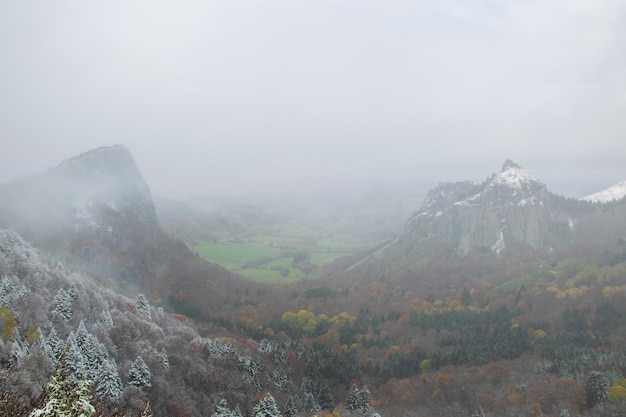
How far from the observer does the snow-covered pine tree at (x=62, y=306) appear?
64.4 metres

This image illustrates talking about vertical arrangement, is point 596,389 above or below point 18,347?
below

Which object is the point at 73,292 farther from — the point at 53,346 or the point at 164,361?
the point at 164,361

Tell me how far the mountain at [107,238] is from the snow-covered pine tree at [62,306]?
232 ft

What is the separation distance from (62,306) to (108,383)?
22.6m

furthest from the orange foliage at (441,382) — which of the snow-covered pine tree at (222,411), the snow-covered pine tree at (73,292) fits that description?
the snow-covered pine tree at (73,292)

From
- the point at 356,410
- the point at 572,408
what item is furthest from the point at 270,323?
the point at 572,408

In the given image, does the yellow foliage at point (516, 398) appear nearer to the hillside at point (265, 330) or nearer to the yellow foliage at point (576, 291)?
the hillside at point (265, 330)

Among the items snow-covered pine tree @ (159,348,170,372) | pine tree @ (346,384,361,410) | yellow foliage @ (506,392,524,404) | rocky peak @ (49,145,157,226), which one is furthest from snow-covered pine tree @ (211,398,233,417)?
rocky peak @ (49,145,157,226)

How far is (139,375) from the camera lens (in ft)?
184

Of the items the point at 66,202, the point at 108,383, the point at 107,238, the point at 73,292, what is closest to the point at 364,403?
the point at 108,383

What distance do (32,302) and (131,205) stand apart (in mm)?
141918

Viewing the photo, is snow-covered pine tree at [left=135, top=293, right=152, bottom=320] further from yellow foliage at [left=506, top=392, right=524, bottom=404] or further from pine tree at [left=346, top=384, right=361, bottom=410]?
yellow foliage at [left=506, top=392, right=524, bottom=404]

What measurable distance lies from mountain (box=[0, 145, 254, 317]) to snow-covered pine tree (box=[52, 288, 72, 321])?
7059 cm

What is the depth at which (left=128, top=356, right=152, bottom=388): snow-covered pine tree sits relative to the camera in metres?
55.7
